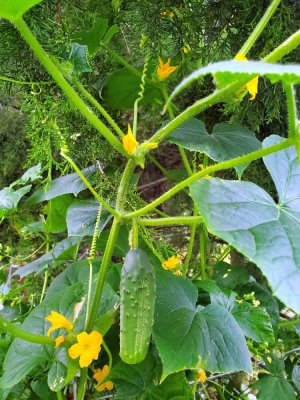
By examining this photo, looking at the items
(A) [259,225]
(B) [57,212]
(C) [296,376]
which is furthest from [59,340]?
(C) [296,376]

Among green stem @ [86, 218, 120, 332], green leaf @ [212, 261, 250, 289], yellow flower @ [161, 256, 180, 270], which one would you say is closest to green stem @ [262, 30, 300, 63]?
green stem @ [86, 218, 120, 332]

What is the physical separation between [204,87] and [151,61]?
0.70 feet

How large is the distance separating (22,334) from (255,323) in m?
0.38

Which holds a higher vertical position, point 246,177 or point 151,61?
point 151,61

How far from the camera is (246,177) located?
3.28ft

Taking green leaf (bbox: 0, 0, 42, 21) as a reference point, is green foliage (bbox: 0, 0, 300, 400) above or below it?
below

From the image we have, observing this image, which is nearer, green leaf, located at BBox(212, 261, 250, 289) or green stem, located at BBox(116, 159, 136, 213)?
green stem, located at BBox(116, 159, 136, 213)

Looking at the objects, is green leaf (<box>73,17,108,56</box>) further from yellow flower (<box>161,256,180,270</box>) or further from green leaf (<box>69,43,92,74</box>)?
yellow flower (<box>161,256,180,270</box>)

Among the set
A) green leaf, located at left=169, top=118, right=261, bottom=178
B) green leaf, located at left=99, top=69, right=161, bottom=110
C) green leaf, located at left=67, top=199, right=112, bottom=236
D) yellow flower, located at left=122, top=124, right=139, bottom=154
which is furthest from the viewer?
green leaf, located at left=99, top=69, right=161, bottom=110

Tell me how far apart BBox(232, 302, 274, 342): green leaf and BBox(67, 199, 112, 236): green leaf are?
0.93ft

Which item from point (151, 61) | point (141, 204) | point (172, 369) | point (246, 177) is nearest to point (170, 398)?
point (172, 369)

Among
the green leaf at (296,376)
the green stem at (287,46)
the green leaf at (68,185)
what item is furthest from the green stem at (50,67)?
the green leaf at (296,376)

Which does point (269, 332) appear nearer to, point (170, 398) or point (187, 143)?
point (170, 398)

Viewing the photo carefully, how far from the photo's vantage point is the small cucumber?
1.95 ft
